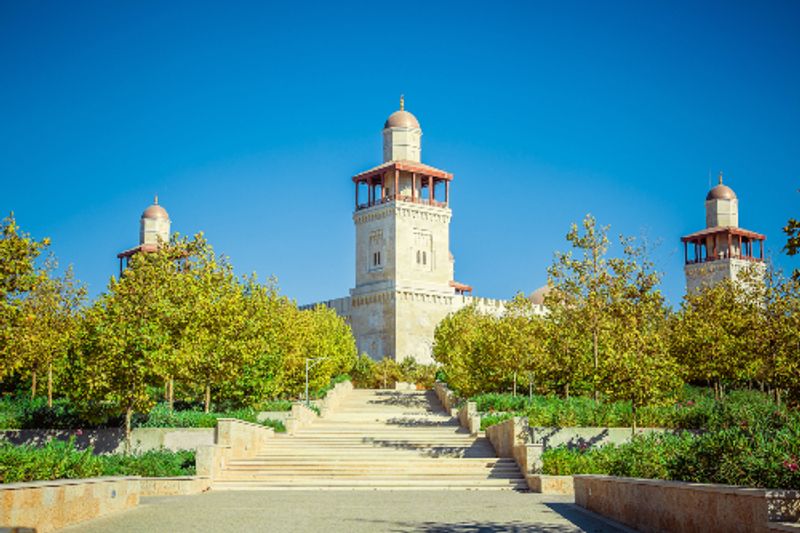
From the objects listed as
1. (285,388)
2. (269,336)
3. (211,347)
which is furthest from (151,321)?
(285,388)

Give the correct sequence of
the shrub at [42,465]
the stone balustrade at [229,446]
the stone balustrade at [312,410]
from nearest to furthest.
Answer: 1. the shrub at [42,465]
2. the stone balustrade at [229,446]
3. the stone balustrade at [312,410]

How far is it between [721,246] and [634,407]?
65827mm

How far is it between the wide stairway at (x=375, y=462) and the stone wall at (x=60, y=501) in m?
5.86

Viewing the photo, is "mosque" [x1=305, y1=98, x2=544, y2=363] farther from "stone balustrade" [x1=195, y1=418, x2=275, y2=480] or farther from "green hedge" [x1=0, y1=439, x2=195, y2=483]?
"green hedge" [x1=0, y1=439, x2=195, y2=483]

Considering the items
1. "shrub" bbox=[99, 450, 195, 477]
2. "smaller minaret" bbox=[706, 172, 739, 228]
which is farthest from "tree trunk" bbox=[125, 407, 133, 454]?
"smaller minaret" bbox=[706, 172, 739, 228]

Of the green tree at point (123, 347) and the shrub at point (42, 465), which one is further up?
the green tree at point (123, 347)

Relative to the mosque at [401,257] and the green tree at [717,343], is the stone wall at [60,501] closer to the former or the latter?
the green tree at [717,343]

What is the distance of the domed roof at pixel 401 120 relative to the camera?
6825 cm

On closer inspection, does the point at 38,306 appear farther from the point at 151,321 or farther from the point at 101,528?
the point at 101,528

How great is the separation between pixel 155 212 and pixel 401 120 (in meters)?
23.6

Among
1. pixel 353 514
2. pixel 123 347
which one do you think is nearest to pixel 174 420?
pixel 123 347

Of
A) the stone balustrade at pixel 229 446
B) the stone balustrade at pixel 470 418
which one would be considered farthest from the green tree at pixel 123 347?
the stone balustrade at pixel 470 418

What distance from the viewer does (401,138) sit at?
68188 millimetres

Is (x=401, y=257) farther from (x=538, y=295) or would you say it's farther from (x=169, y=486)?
(x=169, y=486)
